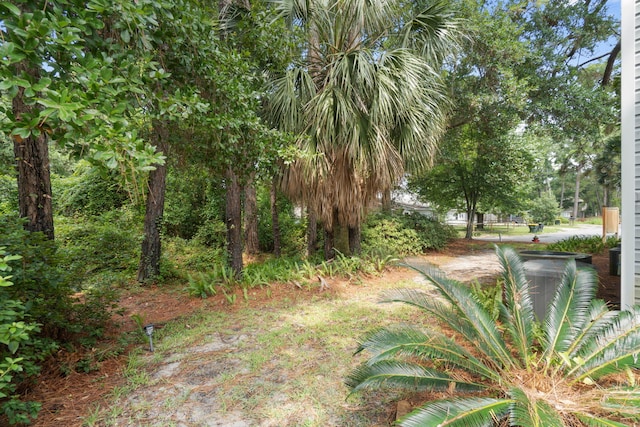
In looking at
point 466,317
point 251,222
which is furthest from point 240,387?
point 251,222

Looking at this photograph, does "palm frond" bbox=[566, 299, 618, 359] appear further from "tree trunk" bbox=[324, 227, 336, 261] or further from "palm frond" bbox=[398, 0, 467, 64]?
"palm frond" bbox=[398, 0, 467, 64]

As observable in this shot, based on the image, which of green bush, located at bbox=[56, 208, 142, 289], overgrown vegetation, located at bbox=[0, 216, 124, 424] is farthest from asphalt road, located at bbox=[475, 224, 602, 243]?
overgrown vegetation, located at bbox=[0, 216, 124, 424]

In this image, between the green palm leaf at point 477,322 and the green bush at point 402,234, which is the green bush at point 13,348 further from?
the green bush at point 402,234

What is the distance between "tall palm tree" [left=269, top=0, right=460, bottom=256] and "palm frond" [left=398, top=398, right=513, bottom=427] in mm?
3675

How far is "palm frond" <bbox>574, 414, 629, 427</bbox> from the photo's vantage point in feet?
4.92

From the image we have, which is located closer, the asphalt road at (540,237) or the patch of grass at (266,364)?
the patch of grass at (266,364)

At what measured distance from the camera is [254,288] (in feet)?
16.8

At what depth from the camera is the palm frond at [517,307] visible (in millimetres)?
2348

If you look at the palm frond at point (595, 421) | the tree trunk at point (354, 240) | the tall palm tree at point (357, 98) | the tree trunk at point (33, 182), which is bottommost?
the palm frond at point (595, 421)

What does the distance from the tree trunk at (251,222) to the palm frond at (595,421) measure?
8.72 meters

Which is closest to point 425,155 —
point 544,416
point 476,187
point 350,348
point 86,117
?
point 350,348

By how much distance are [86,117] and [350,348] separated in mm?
2951

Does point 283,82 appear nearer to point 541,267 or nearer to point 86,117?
point 86,117

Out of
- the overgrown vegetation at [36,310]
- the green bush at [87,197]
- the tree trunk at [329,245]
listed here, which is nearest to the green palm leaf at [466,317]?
the overgrown vegetation at [36,310]
